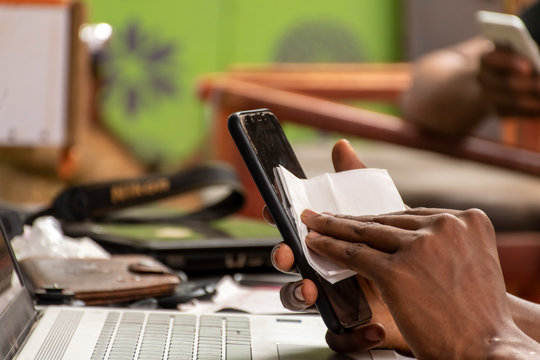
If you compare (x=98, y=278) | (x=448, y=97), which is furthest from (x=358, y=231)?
(x=448, y=97)

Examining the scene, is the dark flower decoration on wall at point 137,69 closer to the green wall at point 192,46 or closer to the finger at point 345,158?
the green wall at point 192,46

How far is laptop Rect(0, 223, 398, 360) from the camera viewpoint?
488 millimetres

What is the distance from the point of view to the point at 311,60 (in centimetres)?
308

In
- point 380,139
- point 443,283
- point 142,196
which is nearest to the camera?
point 443,283

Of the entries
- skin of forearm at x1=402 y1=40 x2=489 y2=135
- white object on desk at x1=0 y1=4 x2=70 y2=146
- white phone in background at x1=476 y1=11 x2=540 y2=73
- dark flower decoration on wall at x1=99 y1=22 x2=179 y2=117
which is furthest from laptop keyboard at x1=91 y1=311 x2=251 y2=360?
dark flower decoration on wall at x1=99 y1=22 x2=179 y2=117

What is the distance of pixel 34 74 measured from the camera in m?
0.93

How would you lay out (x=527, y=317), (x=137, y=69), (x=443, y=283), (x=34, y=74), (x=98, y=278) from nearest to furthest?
1. (x=443, y=283)
2. (x=527, y=317)
3. (x=98, y=278)
4. (x=34, y=74)
5. (x=137, y=69)

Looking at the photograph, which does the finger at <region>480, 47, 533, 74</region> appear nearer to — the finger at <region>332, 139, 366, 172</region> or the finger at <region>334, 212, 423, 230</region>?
the finger at <region>332, 139, 366, 172</region>

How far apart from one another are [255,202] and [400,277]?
3.30 feet

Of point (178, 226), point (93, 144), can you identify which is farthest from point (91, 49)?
point (178, 226)

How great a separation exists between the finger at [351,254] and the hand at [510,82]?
97cm

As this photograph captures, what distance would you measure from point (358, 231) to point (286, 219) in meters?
0.05

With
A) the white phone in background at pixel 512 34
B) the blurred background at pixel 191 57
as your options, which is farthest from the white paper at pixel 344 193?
the blurred background at pixel 191 57

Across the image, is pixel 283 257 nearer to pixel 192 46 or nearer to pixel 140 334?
pixel 140 334
